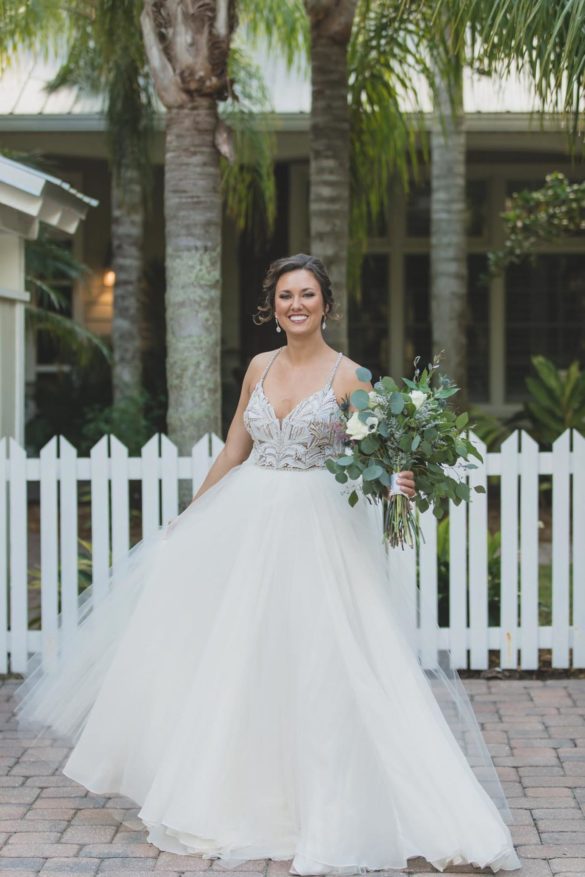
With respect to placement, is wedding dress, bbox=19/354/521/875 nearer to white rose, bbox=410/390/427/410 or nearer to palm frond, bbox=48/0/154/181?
white rose, bbox=410/390/427/410

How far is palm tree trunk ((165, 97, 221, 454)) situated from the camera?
21.0 ft

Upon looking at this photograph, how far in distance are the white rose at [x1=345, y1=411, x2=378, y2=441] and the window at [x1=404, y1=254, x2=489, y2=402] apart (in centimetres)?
1002

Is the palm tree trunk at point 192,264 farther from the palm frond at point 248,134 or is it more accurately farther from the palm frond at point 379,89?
the palm frond at point 248,134

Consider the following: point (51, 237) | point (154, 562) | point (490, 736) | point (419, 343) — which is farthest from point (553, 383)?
point (154, 562)

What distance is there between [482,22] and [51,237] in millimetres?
7081

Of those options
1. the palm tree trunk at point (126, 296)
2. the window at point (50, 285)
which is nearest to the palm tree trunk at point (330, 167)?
the window at point (50, 285)

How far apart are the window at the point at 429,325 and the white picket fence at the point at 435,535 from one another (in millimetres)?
7812

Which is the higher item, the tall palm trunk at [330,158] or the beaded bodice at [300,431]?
the tall palm trunk at [330,158]

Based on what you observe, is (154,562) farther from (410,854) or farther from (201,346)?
(201,346)

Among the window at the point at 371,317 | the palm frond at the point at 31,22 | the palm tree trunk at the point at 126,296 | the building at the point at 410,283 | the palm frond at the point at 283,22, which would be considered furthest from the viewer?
the window at the point at 371,317

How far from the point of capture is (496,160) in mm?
13070

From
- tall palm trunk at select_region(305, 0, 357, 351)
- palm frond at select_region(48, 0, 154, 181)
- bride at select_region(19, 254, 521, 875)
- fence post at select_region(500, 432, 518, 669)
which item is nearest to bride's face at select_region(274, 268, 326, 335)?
bride at select_region(19, 254, 521, 875)

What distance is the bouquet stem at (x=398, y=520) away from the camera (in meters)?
3.72

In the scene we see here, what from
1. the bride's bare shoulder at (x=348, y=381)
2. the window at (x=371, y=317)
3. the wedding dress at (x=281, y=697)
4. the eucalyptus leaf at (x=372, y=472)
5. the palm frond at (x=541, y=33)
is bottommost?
the wedding dress at (x=281, y=697)
